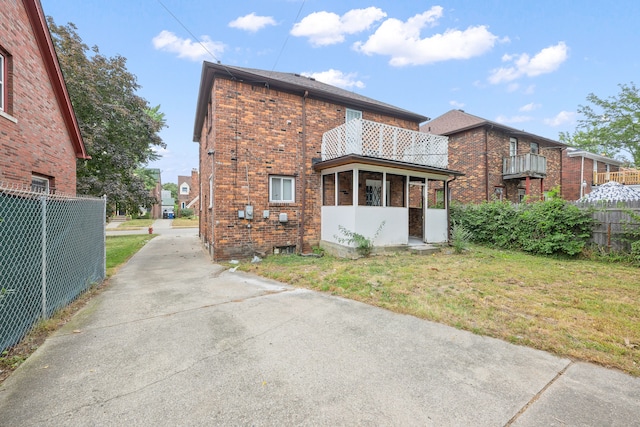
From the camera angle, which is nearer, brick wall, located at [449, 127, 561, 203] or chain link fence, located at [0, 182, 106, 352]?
chain link fence, located at [0, 182, 106, 352]

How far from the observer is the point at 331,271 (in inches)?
270

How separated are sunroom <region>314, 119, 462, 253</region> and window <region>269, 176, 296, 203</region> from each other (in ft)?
3.83

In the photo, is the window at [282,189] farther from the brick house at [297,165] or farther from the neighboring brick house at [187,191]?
the neighboring brick house at [187,191]

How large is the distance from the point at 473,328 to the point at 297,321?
231 centimetres

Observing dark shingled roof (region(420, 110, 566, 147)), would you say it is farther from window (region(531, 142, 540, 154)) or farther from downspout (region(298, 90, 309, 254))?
downspout (region(298, 90, 309, 254))

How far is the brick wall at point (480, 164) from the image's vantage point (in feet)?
52.5

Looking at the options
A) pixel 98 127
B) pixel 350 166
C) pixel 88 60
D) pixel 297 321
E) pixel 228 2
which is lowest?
pixel 297 321

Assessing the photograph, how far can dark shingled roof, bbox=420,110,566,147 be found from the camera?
52.6 feet

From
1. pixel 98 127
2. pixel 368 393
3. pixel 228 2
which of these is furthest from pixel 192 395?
pixel 98 127

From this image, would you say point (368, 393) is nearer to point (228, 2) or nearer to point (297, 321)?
point (297, 321)

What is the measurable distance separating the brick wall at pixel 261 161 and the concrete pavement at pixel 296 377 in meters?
4.81

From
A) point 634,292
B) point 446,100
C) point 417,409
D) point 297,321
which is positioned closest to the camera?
point 417,409

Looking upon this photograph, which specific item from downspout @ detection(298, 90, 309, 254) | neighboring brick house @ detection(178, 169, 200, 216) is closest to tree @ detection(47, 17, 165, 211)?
downspout @ detection(298, 90, 309, 254)

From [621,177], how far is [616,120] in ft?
16.3
